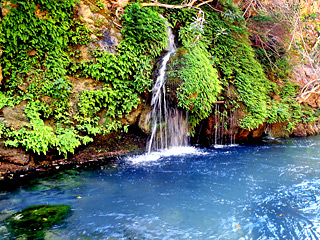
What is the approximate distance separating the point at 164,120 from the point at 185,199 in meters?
4.28

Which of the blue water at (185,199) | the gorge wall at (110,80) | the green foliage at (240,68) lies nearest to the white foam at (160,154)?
the blue water at (185,199)

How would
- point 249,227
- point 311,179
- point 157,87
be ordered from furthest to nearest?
point 157,87 → point 311,179 → point 249,227

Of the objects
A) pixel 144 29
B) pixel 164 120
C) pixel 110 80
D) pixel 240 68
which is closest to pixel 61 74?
pixel 110 80

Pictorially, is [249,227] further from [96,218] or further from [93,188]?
[93,188]

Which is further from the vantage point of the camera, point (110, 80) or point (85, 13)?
point (85, 13)

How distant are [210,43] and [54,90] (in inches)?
298

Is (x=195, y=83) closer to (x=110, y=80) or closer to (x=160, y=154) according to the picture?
(x=160, y=154)

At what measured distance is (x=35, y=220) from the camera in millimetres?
3859

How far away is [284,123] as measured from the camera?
11953 millimetres

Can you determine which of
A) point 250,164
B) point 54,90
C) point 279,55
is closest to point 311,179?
point 250,164

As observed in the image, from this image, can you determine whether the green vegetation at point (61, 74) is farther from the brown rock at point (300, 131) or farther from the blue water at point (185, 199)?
the brown rock at point (300, 131)

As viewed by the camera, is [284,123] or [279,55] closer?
[284,123]

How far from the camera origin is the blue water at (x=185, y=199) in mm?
3734

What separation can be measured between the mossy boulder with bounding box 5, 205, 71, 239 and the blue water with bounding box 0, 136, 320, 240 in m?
0.20
